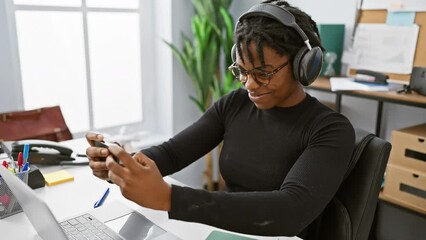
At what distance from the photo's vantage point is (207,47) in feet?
8.09

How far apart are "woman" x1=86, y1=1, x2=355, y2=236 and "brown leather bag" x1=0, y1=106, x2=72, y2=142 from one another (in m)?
0.75

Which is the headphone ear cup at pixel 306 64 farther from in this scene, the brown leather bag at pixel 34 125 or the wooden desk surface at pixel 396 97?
the brown leather bag at pixel 34 125

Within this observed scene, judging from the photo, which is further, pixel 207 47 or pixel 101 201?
pixel 207 47

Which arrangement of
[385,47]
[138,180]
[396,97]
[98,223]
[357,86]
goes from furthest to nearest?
[385,47], [357,86], [396,97], [98,223], [138,180]

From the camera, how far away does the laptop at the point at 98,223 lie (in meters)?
0.73

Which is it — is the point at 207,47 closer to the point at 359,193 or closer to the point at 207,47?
the point at 207,47

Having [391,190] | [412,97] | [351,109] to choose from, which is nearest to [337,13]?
[351,109]

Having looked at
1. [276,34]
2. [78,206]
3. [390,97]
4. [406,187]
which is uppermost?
[276,34]

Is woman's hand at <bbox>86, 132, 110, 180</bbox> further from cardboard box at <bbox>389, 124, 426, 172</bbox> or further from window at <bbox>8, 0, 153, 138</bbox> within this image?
window at <bbox>8, 0, 153, 138</bbox>

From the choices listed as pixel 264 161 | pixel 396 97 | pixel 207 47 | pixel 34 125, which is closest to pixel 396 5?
pixel 396 97

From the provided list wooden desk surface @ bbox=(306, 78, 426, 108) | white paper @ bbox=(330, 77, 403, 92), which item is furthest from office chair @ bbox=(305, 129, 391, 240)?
white paper @ bbox=(330, 77, 403, 92)

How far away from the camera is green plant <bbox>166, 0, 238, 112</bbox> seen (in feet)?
7.95

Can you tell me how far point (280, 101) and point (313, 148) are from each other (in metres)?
0.21

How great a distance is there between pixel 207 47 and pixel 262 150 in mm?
1473
